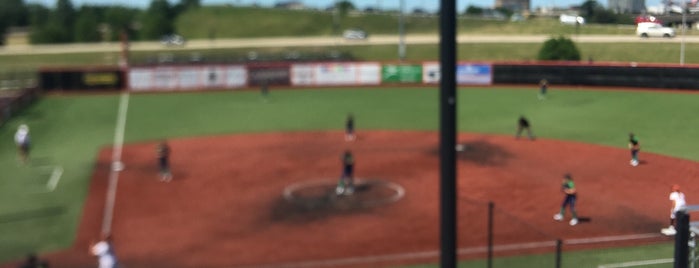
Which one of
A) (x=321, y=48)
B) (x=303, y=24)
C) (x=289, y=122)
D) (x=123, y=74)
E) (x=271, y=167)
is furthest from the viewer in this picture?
(x=303, y=24)

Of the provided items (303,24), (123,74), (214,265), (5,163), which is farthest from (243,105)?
(303,24)

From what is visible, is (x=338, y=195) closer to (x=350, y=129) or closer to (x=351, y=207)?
(x=351, y=207)

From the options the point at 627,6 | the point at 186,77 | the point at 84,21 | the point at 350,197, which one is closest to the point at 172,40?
the point at 84,21

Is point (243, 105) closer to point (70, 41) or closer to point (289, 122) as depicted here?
point (289, 122)

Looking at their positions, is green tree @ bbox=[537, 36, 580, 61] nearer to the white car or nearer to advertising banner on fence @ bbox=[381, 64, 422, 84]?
the white car

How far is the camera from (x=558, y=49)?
6.84m

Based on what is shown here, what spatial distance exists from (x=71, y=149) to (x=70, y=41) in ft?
201

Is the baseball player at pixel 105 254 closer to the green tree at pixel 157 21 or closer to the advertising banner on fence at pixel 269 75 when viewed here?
the advertising banner on fence at pixel 269 75

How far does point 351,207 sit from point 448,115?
15.7 m

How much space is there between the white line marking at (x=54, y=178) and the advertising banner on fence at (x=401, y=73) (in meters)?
31.7

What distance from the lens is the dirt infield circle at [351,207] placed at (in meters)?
17.0

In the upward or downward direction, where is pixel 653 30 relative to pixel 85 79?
upward

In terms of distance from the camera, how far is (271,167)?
28062mm

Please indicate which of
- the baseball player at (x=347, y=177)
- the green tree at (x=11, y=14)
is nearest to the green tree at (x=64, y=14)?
the green tree at (x=11, y=14)
